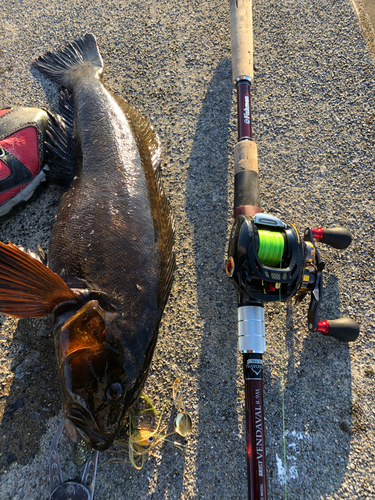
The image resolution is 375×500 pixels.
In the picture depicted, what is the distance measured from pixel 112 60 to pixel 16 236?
85.4 inches

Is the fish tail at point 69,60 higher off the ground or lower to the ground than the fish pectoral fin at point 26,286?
higher

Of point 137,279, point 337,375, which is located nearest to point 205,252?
point 137,279

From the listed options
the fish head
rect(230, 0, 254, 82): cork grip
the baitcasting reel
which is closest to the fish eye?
the fish head

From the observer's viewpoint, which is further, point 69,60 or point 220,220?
point 69,60

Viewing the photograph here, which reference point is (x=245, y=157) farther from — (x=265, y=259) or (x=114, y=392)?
(x=114, y=392)

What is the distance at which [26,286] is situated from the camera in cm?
176

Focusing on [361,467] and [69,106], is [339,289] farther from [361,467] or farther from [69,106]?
[69,106]

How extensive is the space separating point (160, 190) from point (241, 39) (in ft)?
5.31

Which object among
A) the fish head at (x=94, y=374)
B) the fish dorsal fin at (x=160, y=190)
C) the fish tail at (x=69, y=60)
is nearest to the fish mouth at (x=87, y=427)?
the fish head at (x=94, y=374)

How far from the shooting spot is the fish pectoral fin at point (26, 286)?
5.62 feet

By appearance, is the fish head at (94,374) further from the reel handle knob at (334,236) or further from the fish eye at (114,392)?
the reel handle knob at (334,236)

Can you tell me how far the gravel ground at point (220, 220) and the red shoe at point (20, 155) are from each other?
16cm

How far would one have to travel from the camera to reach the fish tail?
9.67 feet

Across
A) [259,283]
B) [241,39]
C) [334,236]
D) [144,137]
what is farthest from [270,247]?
[241,39]
